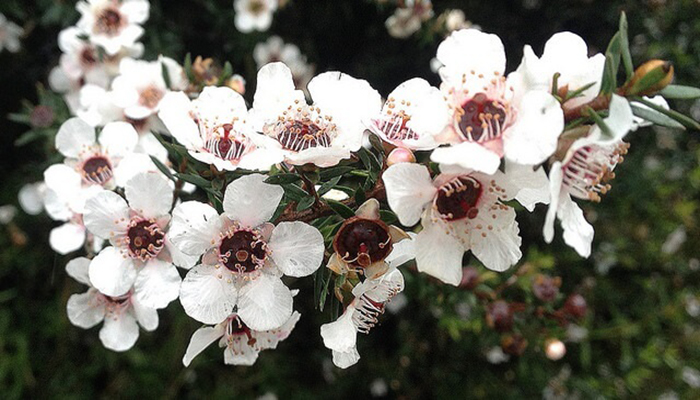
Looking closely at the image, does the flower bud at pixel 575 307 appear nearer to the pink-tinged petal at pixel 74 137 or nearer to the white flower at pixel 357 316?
the white flower at pixel 357 316

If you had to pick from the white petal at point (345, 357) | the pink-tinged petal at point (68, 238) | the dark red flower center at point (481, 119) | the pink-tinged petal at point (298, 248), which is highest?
the dark red flower center at point (481, 119)

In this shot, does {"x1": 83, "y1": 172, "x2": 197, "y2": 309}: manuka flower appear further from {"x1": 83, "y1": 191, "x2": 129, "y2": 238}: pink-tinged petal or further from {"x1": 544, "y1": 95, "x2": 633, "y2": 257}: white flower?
{"x1": 544, "y1": 95, "x2": 633, "y2": 257}: white flower

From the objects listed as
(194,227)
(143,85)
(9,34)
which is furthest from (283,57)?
(194,227)

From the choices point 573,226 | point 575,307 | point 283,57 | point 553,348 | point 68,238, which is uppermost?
point 573,226

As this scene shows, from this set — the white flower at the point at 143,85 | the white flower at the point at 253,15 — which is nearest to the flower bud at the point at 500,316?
the white flower at the point at 143,85

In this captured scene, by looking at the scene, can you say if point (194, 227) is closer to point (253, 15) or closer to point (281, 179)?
point (281, 179)
